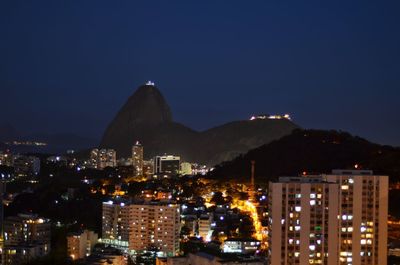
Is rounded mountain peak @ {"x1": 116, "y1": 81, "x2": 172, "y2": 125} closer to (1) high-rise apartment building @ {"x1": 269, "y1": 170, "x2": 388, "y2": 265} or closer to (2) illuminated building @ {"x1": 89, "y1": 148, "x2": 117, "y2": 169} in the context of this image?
(2) illuminated building @ {"x1": 89, "y1": 148, "x2": 117, "y2": 169}

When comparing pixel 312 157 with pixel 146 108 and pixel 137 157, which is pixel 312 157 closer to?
pixel 137 157

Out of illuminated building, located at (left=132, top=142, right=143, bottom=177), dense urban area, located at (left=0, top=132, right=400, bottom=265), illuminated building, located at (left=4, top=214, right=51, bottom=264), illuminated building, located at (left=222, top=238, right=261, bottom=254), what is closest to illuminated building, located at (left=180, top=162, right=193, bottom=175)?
dense urban area, located at (left=0, top=132, right=400, bottom=265)

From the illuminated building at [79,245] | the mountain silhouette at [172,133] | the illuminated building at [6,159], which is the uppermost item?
the mountain silhouette at [172,133]

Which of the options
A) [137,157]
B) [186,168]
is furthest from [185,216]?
[137,157]

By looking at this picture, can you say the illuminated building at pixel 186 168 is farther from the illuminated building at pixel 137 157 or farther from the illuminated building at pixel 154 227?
the illuminated building at pixel 154 227

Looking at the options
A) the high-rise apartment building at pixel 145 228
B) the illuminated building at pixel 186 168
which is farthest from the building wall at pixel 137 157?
the high-rise apartment building at pixel 145 228

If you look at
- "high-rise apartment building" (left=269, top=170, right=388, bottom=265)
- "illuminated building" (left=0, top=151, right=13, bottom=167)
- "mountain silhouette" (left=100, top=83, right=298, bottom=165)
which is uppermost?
"mountain silhouette" (left=100, top=83, right=298, bottom=165)
